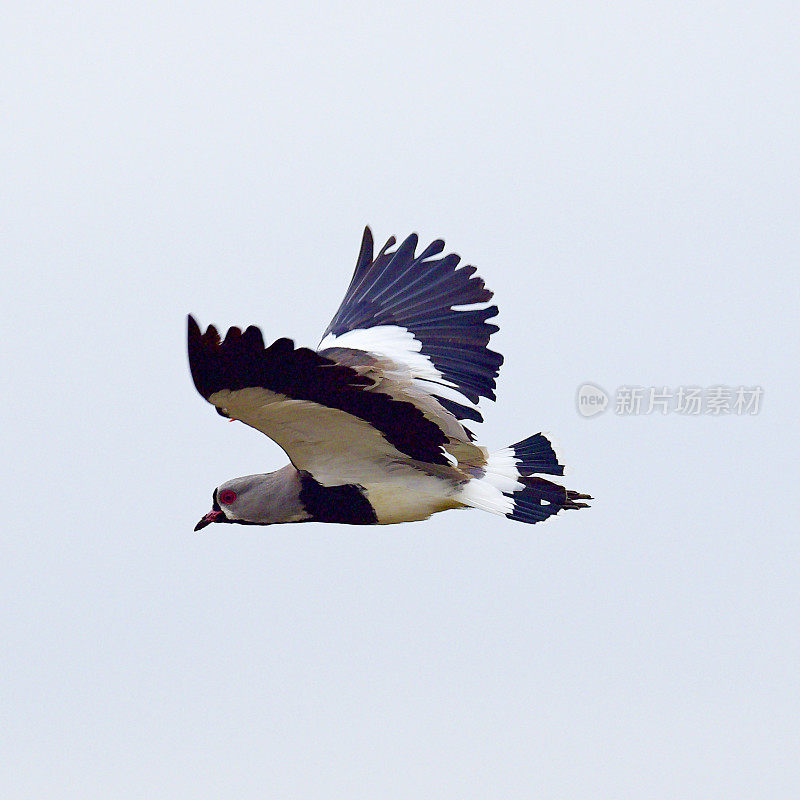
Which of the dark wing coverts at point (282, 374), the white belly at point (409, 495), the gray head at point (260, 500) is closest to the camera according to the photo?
the dark wing coverts at point (282, 374)

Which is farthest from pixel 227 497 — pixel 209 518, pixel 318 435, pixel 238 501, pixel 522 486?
pixel 522 486

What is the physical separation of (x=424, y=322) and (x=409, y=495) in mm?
1318

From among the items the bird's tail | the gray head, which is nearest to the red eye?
the gray head

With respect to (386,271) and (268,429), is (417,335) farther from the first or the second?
(268,429)

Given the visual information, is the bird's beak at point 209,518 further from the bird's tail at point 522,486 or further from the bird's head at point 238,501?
the bird's tail at point 522,486

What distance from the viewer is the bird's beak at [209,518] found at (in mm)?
7823

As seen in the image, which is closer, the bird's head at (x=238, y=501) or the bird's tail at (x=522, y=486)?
the bird's tail at (x=522, y=486)

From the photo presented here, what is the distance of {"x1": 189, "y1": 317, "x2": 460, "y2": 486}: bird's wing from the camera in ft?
19.9

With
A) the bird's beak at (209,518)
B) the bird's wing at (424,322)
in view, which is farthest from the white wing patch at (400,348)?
the bird's beak at (209,518)

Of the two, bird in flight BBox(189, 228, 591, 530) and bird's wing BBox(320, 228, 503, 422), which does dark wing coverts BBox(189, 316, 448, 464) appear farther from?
bird's wing BBox(320, 228, 503, 422)

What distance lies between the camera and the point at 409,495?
7.43 meters

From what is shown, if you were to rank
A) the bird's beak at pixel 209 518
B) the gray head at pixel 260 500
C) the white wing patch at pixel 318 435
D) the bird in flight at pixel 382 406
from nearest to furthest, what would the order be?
the bird in flight at pixel 382 406 → the white wing patch at pixel 318 435 → the gray head at pixel 260 500 → the bird's beak at pixel 209 518

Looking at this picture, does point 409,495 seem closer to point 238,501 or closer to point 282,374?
point 238,501

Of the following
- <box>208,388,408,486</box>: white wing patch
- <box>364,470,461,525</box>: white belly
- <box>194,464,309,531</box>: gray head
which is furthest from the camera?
<box>194,464,309,531</box>: gray head
